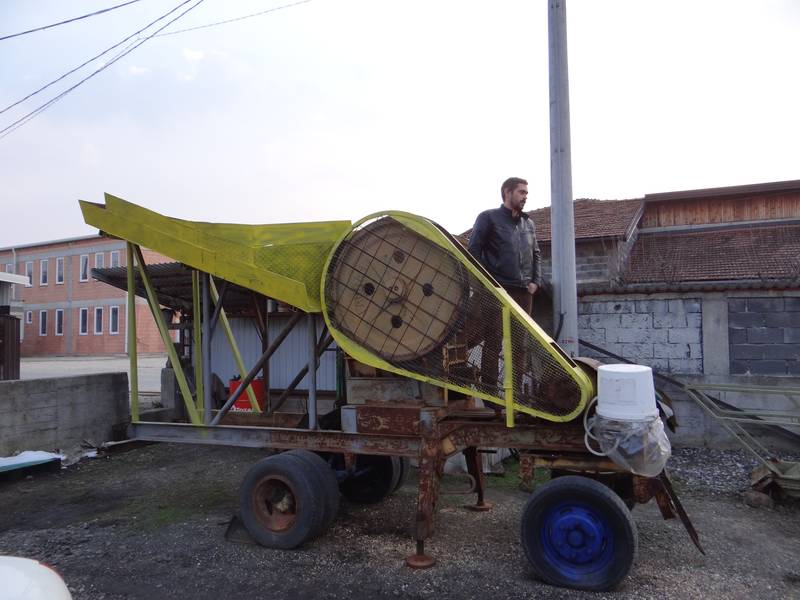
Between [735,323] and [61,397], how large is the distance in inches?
356

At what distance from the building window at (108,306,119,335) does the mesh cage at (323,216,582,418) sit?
36843 millimetres

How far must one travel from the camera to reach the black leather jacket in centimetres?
525

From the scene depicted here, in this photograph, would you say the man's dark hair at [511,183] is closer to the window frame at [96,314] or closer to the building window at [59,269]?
the window frame at [96,314]

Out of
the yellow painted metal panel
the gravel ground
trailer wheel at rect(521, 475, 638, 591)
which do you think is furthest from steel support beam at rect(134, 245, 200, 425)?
trailer wheel at rect(521, 475, 638, 591)

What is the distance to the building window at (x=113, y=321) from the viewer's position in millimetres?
36875

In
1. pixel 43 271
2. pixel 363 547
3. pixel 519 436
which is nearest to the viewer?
pixel 519 436

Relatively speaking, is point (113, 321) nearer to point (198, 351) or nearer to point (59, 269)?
point (59, 269)

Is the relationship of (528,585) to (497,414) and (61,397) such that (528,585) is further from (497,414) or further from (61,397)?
(61,397)

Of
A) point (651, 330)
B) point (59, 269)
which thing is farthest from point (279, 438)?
point (59, 269)

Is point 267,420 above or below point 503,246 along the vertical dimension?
below

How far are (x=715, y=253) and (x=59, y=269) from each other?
39.6 meters

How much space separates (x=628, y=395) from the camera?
12.0 feet

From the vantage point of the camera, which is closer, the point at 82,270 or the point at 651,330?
the point at 651,330

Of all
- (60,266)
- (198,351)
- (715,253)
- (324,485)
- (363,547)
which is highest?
(60,266)
